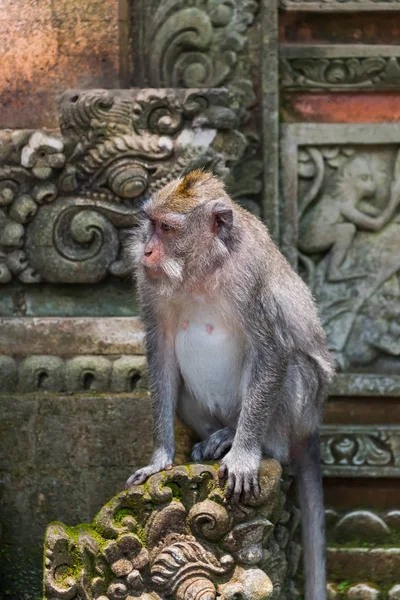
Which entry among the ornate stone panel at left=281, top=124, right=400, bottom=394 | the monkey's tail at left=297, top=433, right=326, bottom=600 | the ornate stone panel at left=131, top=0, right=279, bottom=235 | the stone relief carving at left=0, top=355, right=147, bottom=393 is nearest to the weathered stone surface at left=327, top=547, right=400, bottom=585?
the monkey's tail at left=297, top=433, right=326, bottom=600

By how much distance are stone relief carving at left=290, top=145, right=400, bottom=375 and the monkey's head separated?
1.57 meters

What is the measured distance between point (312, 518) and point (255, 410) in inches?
35.8

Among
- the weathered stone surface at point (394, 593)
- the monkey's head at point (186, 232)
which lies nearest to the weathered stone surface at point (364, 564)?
the weathered stone surface at point (394, 593)

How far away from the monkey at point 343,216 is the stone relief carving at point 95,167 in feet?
2.05

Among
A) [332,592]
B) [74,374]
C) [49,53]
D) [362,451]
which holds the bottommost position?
[332,592]

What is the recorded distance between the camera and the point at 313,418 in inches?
222

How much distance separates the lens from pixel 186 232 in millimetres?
5125

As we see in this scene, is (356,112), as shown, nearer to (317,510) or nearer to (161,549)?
(317,510)

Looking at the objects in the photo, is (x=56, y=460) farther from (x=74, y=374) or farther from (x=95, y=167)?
(x=95, y=167)

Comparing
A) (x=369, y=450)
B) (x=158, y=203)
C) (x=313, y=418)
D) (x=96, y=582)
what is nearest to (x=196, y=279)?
(x=158, y=203)

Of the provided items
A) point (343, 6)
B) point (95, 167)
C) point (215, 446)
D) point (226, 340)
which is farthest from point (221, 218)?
point (343, 6)

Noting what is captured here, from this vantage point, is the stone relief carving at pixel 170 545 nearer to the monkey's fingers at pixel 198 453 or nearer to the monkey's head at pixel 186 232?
the monkey's fingers at pixel 198 453

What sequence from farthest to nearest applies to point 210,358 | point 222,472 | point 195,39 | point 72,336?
point 195,39 → point 72,336 → point 210,358 → point 222,472

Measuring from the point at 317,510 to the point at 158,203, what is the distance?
5.99 feet
